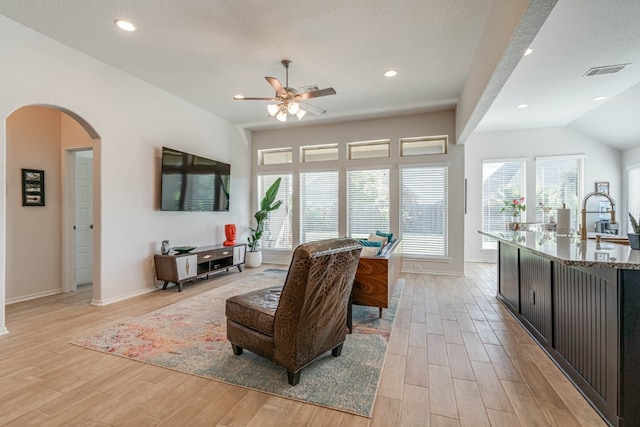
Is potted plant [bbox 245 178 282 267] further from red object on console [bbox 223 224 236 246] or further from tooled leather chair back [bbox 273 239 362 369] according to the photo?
tooled leather chair back [bbox 273 239 362 369]

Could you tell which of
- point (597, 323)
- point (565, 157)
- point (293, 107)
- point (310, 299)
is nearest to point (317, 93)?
point (293, 107)

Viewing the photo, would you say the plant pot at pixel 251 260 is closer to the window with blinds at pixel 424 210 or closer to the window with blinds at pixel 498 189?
the window with blinds at pixel 424 210

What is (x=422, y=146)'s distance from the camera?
19.5 feet

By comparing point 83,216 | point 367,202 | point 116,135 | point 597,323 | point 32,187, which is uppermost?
point 116,135

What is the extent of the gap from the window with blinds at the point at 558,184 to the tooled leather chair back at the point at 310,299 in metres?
6.89

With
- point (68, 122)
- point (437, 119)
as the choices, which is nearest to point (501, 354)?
point (437, 119)

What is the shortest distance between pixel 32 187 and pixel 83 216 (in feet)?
2.57

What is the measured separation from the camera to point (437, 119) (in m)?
5.70

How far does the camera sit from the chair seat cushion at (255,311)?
210cm

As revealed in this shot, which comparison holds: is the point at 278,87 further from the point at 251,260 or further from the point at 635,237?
the point at 251,260

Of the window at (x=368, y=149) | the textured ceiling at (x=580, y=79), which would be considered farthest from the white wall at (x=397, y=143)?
the textured ceiling at (x=580, y=79)

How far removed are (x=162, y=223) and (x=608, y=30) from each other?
243 inches

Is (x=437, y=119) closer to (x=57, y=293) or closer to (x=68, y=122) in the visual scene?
(x=68, y=122)

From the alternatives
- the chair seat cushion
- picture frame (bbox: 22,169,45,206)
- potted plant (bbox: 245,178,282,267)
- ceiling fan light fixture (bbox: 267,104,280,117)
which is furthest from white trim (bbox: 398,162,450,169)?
picture frame (bbox: 22,169,45,206)
